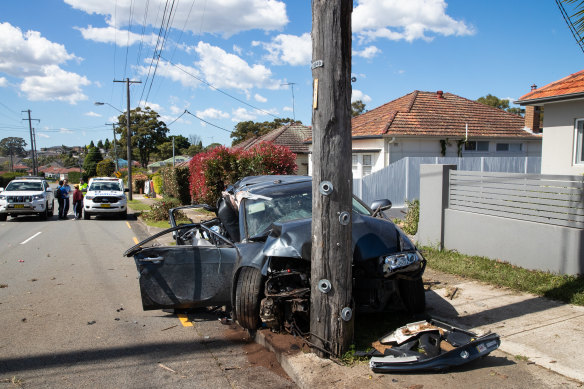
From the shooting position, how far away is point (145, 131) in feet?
249

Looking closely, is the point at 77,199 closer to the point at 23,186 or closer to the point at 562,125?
the point at 23,186

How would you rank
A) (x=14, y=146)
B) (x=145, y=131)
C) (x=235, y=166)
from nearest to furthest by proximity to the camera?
(x=235, y=166) → (x=145, y=131) → (x=14, y=146)

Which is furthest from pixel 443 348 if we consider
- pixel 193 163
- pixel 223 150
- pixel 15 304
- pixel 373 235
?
pixel 193 163

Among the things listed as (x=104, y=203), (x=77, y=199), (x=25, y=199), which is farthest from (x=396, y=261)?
(x=77, y=199)

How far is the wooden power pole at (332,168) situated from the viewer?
4.14 metres

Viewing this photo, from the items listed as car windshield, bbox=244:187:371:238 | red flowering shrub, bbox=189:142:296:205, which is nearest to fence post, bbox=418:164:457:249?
car windshield, bbox=244:187:371:238

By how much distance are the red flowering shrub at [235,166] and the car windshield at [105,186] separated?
17.8 feet

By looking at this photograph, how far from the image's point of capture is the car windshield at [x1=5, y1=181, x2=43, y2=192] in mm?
20681

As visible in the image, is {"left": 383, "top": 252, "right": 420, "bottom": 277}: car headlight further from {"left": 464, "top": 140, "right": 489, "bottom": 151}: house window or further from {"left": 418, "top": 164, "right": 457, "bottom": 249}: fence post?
{"left": 464, "top": 140, "right": 489, "bottom": 151}: house window

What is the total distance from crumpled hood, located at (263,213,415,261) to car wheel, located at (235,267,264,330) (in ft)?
1.41

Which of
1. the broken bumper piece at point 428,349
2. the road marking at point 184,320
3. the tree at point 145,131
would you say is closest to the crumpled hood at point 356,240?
the broken bumper piece at point 428,349

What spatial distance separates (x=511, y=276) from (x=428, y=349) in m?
3.35

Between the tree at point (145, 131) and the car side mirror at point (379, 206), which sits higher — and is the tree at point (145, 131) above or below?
above

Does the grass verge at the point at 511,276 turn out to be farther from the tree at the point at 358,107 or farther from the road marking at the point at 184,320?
the tree at the point at 358,107
